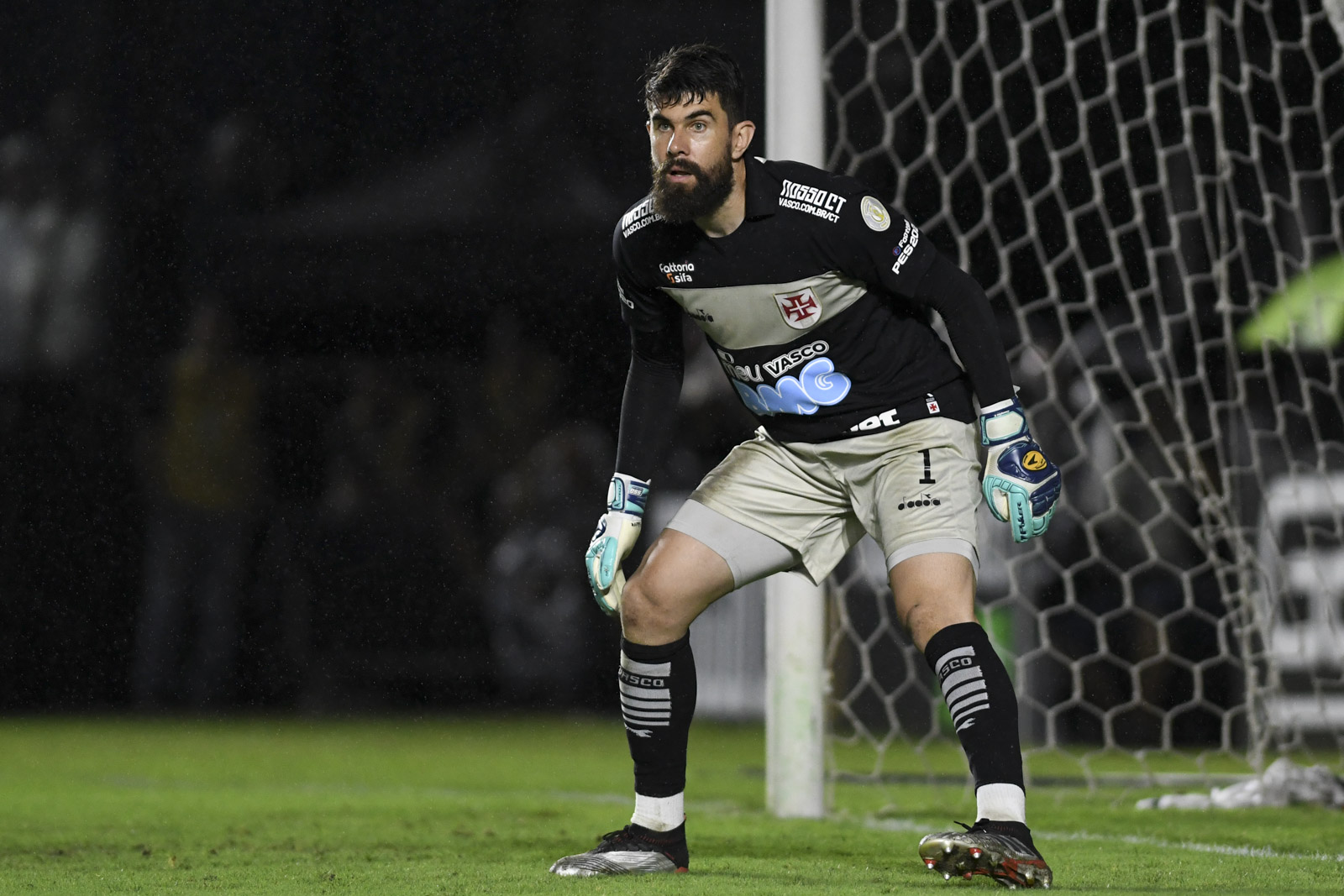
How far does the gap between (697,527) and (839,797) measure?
6.71 feet

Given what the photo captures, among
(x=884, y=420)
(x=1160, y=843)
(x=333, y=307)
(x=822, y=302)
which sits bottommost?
(x=1160, y=843)

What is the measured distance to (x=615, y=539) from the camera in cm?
363

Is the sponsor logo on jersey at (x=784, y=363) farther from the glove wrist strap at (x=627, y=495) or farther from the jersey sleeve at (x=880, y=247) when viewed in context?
the glove wrist strap at (x=627, y=495)

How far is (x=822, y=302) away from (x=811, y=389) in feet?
0.62

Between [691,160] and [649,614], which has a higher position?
[691,160]

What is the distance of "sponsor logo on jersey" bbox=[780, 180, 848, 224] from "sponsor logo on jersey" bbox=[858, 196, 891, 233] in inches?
1.8

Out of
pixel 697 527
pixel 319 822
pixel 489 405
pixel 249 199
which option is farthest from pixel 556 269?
pixel 697 527

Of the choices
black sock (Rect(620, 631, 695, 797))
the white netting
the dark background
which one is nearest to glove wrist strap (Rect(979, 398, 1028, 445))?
black sock (Rect(620, 631, 695, 797))

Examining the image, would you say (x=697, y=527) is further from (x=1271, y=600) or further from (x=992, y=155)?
(x=992, y=155)

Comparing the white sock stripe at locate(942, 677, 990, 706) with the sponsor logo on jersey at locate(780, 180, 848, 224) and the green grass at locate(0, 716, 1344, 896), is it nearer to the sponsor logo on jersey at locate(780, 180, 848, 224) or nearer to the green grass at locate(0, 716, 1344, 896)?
the green grass at locate(0, 716, 1344, 896)

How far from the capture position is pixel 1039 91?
5.48m

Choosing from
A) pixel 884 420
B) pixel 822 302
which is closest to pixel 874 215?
pixel 822 302

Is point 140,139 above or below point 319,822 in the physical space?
above

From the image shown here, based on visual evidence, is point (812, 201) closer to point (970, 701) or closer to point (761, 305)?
point (761, 305)
